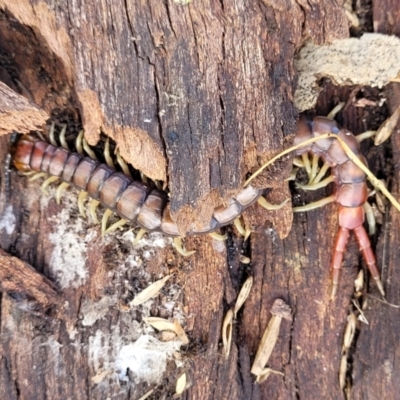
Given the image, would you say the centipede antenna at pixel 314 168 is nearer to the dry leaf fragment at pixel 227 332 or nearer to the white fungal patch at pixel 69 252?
the dry leaf fragment at pixel 227 332

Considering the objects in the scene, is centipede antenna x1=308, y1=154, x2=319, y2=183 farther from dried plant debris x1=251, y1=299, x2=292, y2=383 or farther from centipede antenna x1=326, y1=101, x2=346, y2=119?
dried plant debris x1=251, y1=299, x2=292, y2=383

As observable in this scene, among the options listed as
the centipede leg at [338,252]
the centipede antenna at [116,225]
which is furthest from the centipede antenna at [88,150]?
the centipede leg at [338,252]

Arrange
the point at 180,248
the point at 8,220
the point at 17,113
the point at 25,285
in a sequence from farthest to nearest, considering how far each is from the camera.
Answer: the point at 8,220, the point at 25,285, the point at 180,248, the point at 17,113

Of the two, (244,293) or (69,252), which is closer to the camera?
(244,293)

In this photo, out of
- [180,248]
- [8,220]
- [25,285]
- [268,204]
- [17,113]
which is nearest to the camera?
[17,113]

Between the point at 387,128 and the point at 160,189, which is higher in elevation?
the point at 387,128

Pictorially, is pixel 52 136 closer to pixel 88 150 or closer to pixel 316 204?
pixel 88 150

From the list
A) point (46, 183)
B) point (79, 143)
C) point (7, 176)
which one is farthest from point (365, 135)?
point (7, 176)

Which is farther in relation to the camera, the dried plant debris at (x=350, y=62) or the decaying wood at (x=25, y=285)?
the decaying wood at (x=25, y=285)
